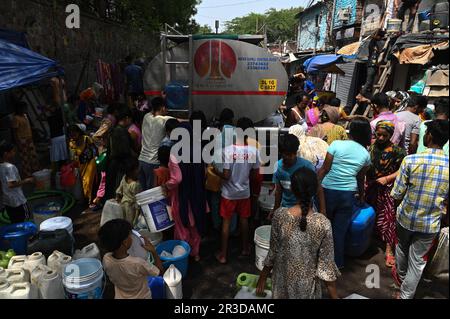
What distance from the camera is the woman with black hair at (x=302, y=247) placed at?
6.93ft

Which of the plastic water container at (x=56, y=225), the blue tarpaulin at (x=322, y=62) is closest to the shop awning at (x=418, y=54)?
the blue tarpaulin at (x=322, y=62)

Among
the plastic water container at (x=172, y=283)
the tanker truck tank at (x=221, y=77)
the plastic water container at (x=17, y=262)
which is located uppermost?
the tanker truck tank at (x=221, y=77)

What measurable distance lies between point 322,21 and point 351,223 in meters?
22.0

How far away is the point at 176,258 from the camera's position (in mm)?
3525

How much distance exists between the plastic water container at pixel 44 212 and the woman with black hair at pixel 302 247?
358 centimetres

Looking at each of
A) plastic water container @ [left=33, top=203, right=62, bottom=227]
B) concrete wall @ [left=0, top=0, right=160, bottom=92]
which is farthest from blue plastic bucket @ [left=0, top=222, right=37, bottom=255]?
concrete wall @ [left=0, top=0, right=160, bottom=92]

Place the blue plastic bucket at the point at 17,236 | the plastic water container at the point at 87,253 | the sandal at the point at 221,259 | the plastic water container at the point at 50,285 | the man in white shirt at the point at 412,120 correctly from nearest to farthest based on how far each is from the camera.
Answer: the plastic water container at the point at 50,285, the plastic water container at the point at 87,253, the blue plastic bucket at the point at 17,236, the sandal at the point at 221,259, the man in white shirt at the point at 412,120

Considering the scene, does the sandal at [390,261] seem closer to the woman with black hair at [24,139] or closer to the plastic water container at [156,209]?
the plastic water container at [156,209]

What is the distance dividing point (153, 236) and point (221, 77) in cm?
304

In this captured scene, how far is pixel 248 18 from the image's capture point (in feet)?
230

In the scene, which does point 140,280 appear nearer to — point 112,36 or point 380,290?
point 380,290

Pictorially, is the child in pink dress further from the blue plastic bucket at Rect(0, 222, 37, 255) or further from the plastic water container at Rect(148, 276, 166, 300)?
the blue plastic bucket at Rect(0, 222, 37, 255)

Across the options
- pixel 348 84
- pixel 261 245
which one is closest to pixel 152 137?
pixel 261 245

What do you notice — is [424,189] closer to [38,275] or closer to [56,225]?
[38,275]
